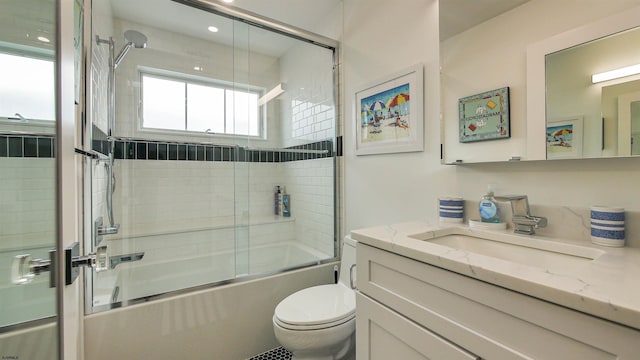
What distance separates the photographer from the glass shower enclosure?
6.35ft

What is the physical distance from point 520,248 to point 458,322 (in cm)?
47

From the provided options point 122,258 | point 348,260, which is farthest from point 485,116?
point 122,258

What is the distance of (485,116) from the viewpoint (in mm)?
1240

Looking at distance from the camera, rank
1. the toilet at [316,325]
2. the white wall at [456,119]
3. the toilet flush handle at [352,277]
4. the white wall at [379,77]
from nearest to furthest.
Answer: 1. the white wall at [456,119]
2. the toilet at [316,325]
3. the white wall at [379,77]
4. the toilet flush handle at [352,277]

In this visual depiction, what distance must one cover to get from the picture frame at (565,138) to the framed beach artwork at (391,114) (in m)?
0.59

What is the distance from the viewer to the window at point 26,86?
687 mm

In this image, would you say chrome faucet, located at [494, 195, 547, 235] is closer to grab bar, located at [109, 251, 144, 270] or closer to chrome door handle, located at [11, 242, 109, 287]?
chrome door handle, located at [11, 242, 109, 287]

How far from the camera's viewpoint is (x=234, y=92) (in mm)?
2416

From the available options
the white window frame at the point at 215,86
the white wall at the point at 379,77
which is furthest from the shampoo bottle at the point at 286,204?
the white wall at the point at 379,77

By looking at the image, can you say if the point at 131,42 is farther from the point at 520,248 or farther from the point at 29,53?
the point at 520,248

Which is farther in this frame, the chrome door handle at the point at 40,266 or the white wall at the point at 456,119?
the white wall at the point at 456,119

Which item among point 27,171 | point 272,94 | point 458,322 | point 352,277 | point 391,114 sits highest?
point 272,94

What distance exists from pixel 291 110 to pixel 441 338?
2.16m

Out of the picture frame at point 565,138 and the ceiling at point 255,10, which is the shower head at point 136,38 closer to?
the ceiling at point 255,10
